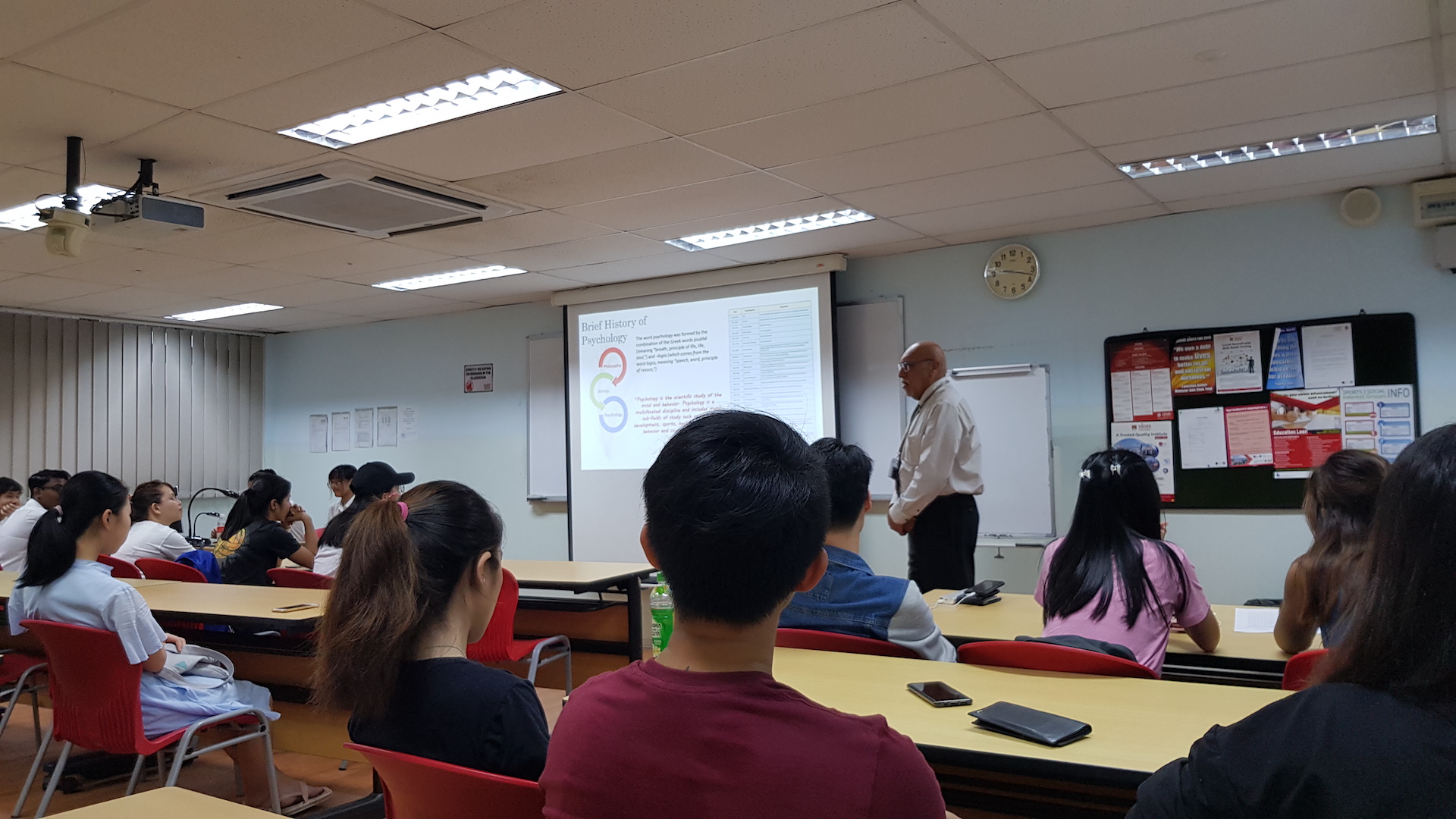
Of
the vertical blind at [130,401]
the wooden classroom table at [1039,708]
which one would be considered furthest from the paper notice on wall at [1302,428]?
the vertical blind at [130,401]

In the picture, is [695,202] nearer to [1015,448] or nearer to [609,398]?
[1015,448]

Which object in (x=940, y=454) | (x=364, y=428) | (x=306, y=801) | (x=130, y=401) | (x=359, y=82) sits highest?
(x=359, y=82)

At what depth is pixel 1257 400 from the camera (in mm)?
4727

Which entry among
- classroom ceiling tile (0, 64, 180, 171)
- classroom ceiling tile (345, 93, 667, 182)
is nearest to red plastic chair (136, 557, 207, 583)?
classroom ceiling tile (0, 64, 180, 171)

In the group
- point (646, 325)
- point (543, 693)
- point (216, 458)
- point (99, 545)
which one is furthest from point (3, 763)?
point (216, 458)

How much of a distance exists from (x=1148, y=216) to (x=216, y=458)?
24.9 feet

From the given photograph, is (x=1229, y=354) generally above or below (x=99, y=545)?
above

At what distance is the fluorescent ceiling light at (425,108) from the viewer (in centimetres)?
305

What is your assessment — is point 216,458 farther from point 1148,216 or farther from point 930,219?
point 1148,216

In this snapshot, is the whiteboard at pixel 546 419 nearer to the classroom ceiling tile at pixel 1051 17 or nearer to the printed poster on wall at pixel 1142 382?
the printed poster on wall at pixel 1142 382

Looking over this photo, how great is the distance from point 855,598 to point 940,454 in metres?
2.30

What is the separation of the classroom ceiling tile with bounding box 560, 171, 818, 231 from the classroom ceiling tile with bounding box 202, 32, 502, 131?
1449 millimetres

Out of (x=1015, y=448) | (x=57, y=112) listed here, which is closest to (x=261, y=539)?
(x=57, y=112)

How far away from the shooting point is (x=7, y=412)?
7.03m
